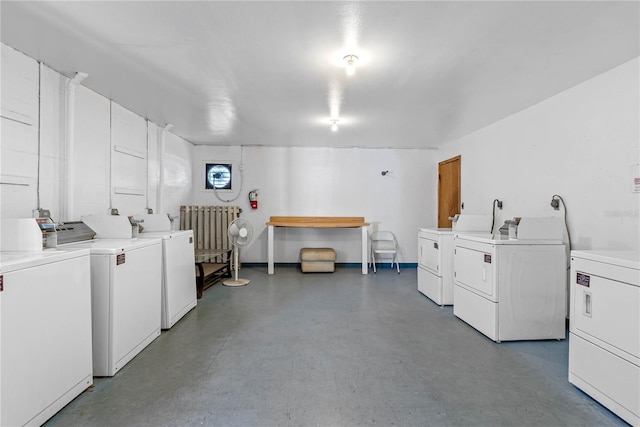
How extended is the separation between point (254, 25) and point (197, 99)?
1831 millimetres

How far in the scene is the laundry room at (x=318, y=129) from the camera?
1949mm

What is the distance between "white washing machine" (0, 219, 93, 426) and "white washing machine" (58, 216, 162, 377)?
0.15 metres

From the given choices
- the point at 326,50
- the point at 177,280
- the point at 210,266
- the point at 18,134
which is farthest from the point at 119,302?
the point at 210,266

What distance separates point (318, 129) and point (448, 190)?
2953 millimetres

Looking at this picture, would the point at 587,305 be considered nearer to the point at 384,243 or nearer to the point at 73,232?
the point at 73,232

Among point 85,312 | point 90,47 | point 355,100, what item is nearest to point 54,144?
point 90,47

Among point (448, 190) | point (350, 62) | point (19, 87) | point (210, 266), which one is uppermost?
point (350, 62)

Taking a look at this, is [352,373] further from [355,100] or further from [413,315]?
[355,100]

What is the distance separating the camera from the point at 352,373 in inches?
93.4

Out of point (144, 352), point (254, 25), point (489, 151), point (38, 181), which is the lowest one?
point (144, 352)

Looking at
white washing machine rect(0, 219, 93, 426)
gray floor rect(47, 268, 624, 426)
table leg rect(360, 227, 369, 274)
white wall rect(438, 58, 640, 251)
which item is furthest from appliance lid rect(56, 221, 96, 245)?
white wall rect(438, 58, 640, 251)

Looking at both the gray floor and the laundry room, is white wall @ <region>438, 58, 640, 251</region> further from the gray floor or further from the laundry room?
the gray floor

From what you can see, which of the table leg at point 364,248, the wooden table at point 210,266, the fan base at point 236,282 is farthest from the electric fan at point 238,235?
the table leg at point 364,248

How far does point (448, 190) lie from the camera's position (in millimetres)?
6156
